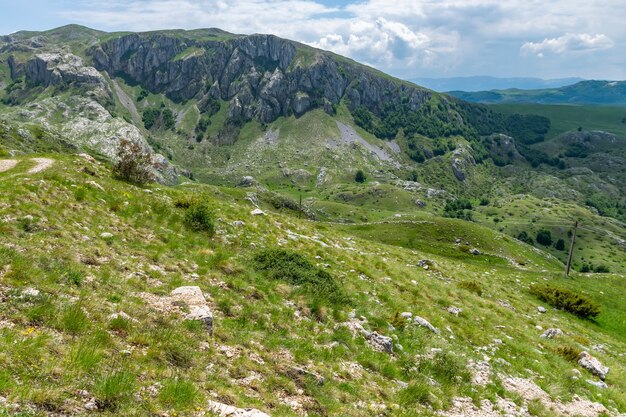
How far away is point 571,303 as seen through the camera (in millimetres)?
36938

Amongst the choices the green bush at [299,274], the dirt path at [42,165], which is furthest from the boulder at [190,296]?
the dirt path at [42,165]

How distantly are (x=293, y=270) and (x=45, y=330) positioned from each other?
39.7 feet

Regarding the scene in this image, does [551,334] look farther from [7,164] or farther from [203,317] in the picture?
[7,164]

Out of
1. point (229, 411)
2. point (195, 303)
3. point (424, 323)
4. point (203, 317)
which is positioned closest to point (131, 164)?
point (195, 303)

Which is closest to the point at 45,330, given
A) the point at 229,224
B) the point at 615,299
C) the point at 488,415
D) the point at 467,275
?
the point at 488,415

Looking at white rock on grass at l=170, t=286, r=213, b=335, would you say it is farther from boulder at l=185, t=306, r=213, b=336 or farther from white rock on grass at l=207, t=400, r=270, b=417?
white rock on grass at l=207, t=400, r=270, b=417

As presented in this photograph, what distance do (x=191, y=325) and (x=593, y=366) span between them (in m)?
22.0

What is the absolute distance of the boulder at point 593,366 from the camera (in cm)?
1922

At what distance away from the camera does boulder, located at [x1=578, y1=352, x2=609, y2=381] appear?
63.1 ft

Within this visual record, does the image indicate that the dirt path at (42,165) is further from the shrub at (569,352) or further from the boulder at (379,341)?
the shrub at (569,352)

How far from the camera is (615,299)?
44.2m

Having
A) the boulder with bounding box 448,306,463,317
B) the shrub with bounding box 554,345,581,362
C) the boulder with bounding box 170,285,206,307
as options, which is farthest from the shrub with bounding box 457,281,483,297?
the boulder with bounding box 170,285,206,307

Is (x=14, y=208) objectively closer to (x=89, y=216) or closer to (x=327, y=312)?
(x=89, y=216)

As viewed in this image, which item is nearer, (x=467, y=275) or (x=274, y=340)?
(x=274, y=340)
